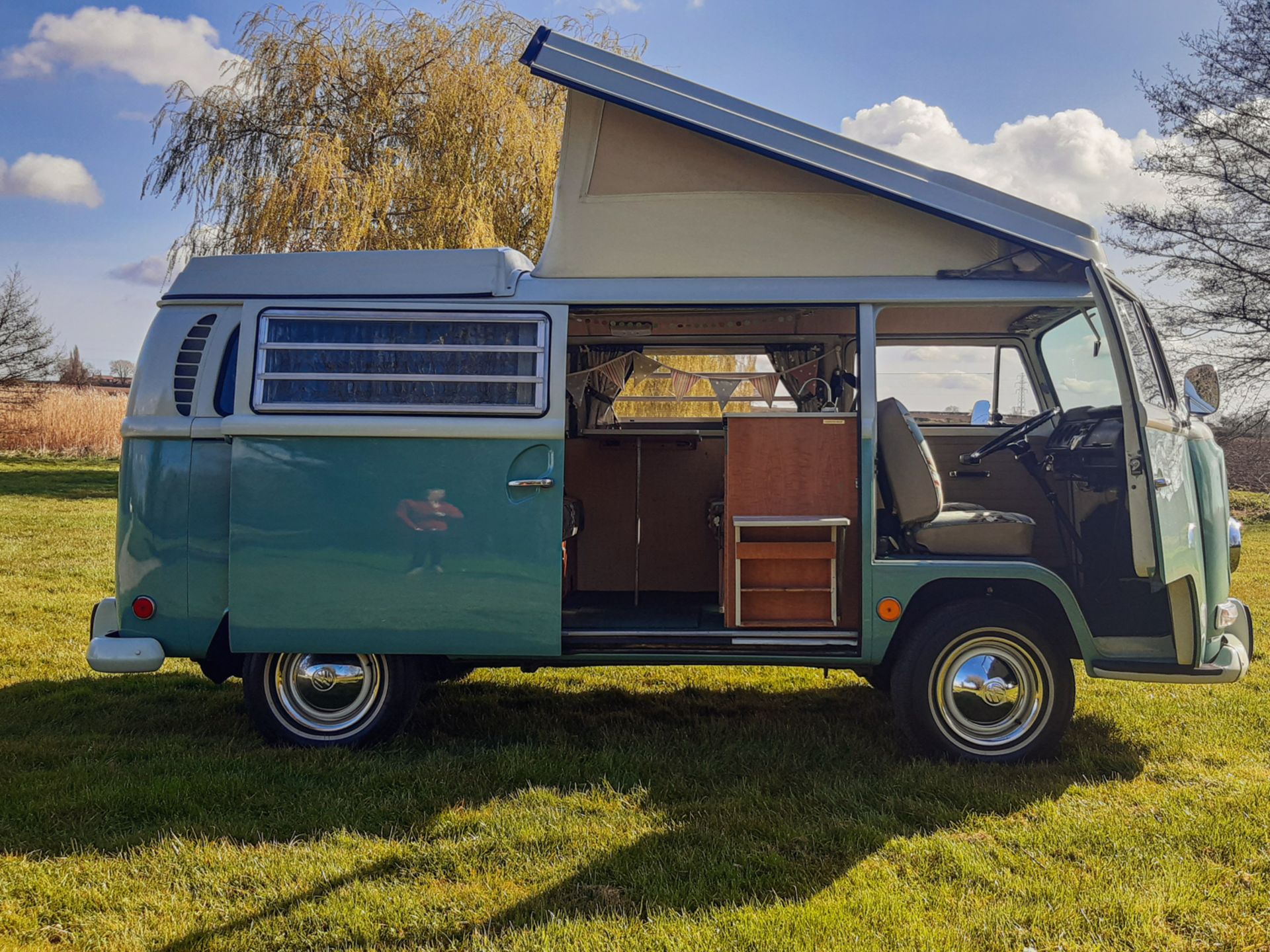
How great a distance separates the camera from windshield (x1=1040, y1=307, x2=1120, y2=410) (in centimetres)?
551

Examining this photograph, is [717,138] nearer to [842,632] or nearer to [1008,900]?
[842,632]

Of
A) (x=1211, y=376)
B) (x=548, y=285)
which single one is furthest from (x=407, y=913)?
(x=1211, y=376)

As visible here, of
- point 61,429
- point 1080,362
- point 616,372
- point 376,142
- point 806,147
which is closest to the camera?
point 806,147

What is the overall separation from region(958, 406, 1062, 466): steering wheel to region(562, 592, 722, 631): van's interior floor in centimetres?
177

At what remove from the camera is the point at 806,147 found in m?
4.96

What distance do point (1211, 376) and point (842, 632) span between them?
2.47 meters

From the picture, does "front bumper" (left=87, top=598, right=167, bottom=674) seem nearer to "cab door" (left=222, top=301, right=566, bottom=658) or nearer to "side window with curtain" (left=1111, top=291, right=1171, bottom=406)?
"cab door" (left=222, top=301, right=566, bottom=658)

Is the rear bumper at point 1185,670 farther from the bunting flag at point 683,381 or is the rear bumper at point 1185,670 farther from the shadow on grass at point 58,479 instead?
the shadow on grass at point 58,479

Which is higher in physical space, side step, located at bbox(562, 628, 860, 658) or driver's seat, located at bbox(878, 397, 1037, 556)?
driver's seat, located at bbox(878, 397, 1037, 556)

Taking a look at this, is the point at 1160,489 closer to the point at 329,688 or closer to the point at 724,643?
the point at 724,643

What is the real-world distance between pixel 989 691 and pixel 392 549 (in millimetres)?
3025

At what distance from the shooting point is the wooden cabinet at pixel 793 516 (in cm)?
509

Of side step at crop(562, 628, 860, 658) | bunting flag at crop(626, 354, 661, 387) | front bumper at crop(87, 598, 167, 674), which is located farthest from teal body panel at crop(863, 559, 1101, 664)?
front bumper at crop(87, 598, 167, 674)

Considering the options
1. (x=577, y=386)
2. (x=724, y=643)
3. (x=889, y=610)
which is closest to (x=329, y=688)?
(x=724, y=643)
